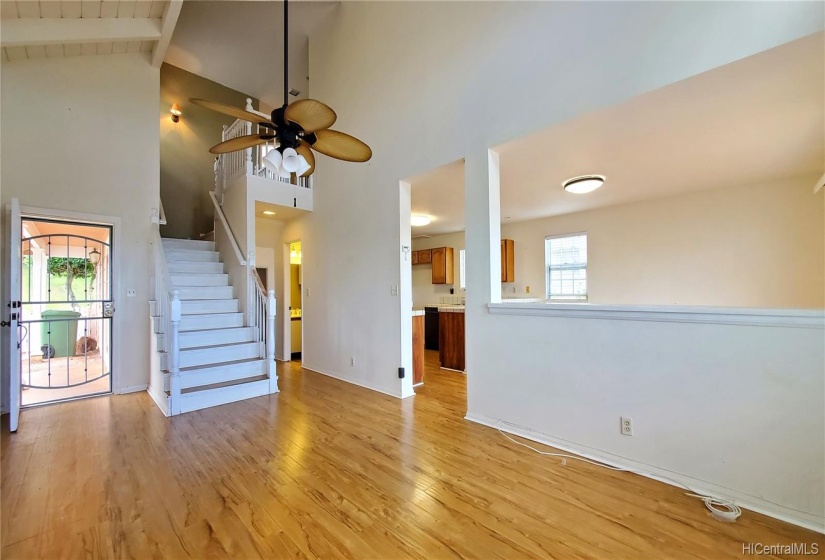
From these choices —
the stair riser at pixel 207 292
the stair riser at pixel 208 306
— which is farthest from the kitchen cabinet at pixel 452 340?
the stair riser at pixel 207 292

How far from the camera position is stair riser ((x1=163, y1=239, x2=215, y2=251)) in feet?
17.7

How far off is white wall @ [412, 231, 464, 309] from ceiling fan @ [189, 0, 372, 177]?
4867 millimetres

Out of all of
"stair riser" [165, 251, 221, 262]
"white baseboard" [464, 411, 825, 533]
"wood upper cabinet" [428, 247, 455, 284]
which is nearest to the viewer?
"white baseboard" [464, 411, 825, 533]

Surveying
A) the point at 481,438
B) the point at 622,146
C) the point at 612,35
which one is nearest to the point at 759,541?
the point at 481,438

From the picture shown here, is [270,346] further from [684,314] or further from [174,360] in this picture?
[684,314]

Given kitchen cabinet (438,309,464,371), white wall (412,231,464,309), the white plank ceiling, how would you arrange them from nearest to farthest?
the white plank ceiling → kitchen cabinet (438,309,464,371) → white wall (412,231,464,309)

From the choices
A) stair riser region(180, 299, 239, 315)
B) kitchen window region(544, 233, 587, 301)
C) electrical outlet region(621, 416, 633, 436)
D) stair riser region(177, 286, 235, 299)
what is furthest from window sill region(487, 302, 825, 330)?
stair riser region(177, 286, 235, 299)

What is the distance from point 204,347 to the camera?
4.25 m

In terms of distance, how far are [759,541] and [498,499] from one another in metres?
1.28

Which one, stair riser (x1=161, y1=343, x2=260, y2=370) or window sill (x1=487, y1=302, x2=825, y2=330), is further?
stair riser (x1=161, y1=343, x2=260, y2=370)

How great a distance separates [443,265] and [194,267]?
4498mm

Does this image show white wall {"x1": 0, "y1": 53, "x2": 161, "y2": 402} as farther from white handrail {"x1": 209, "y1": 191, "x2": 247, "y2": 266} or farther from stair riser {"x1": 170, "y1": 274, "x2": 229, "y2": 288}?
white handrail {"x1": 209, "y1": 191, "x2": 247, "y2": 266}

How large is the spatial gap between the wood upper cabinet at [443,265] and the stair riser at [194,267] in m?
4.08

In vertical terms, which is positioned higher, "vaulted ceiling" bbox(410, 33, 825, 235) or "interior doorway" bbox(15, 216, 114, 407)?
"vaulted ceiling" bbox(410, 33, 825, 235)
